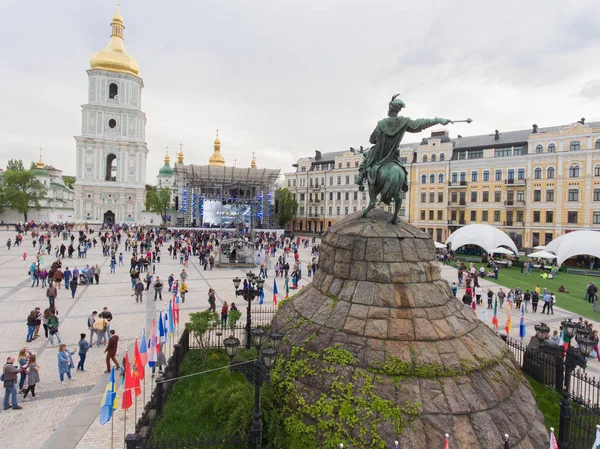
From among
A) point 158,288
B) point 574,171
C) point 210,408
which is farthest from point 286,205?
point 210,408

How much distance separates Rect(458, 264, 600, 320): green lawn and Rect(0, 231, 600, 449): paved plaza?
1335mm

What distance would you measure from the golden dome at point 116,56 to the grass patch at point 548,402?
3221 inches

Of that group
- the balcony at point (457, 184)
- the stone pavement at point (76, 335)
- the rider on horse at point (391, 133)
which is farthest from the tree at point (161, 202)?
the rider on horse at point (391, 133)

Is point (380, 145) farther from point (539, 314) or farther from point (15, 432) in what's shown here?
point (539, 314)

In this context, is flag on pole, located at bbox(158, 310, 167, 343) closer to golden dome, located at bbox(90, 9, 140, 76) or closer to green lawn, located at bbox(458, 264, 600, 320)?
green lawn, located at bbox(458, 264, 600, 320)

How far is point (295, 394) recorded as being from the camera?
7.34m

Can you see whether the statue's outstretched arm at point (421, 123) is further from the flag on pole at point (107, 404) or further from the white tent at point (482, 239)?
the white tent at point (482, 239)

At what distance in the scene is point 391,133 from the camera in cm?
888

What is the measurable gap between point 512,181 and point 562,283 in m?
22.3

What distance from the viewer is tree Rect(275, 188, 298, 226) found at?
224ft

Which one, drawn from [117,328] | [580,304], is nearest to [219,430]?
[117,328]

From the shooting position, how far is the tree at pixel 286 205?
224 feet

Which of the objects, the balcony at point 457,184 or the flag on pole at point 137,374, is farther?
the balcony at point 457,184

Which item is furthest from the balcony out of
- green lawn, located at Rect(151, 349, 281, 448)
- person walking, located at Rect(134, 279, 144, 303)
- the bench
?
green lawn, located at Rect(151, 349, 281, 448)
